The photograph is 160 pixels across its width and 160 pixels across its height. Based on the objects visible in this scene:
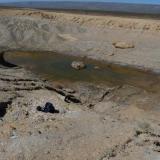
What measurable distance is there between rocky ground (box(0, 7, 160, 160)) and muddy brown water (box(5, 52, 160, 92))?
3078 millimetres

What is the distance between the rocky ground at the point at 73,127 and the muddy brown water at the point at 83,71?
10.1ft

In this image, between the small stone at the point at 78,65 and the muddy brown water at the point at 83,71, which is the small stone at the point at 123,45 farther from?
the small stone at the point at 78,65

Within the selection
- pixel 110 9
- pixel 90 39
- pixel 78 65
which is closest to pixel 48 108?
pixel 78 65

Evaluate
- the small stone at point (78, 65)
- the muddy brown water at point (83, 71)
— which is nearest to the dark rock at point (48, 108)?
the muddy brown water at point (83, 71)

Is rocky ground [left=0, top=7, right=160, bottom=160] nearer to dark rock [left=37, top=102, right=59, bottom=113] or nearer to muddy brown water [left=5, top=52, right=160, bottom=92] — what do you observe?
dark rock [left=37, top=102, right=59, bottom=113]

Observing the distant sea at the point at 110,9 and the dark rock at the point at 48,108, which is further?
the distant sea at the point at 110,9

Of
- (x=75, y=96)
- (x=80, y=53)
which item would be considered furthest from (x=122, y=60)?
(x=75, y=96)

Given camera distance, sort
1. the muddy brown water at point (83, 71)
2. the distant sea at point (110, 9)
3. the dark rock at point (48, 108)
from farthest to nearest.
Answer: the distant sea at point (110, 9), the muddy brown water at point (83, 71), the dark rock at point (48, 108)

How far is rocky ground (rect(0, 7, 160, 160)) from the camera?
10.5 m

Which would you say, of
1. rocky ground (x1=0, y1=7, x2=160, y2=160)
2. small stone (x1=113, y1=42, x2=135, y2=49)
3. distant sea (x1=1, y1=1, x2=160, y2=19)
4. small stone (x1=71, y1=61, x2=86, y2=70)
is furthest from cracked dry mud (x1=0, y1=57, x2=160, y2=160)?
distant sea (x1=1, y1=1, x2=160, y2=19)

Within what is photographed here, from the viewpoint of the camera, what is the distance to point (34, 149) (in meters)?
10.6

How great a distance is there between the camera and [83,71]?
74.1ft

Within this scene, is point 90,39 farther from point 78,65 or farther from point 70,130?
point 70,130

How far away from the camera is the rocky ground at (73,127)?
34.5ft
